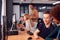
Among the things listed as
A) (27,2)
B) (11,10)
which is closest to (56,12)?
(11,10)

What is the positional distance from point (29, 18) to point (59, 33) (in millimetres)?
1549

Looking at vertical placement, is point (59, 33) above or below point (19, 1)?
→ below

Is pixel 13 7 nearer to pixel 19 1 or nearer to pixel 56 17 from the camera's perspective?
pixel 19 1

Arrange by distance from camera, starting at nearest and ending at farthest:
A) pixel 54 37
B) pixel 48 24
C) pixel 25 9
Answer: pixel 54 37
pixel 48 24
pixel 25 9

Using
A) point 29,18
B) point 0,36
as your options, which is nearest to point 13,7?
point 29,18

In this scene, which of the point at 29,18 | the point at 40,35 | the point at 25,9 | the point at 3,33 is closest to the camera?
the point at 3,33

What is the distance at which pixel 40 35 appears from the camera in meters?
2.31

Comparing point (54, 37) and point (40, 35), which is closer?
point (54, 37)

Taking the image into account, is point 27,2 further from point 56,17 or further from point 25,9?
point 56,17

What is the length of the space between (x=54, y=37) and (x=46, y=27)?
0.80 meters

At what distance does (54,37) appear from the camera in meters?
1.38

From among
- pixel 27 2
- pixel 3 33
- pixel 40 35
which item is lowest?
pixel 40 35

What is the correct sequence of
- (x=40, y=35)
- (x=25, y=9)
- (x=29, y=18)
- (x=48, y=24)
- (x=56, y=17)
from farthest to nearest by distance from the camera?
(x=25, y=9)
(x=29, y=18)
(x=40, y=35)
(x=48, y=24)
(x=56, y=17)

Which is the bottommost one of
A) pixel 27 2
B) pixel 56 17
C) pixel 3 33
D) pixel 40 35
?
pixel 40 35
